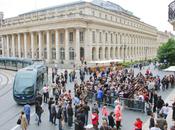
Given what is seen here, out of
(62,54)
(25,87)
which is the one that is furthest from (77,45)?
(25,87)

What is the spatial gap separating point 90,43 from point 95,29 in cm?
432

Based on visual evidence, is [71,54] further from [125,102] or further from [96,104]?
[96,104]

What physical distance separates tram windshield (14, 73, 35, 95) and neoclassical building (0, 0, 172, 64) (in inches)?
1468

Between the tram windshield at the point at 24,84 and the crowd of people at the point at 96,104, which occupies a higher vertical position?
the tram windshield at the point at 24,84

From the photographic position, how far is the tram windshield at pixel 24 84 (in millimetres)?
22078

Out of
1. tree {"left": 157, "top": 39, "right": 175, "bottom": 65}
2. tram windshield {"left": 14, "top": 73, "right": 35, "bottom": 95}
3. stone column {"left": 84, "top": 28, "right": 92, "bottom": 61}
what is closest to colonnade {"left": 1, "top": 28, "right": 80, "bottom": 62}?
stone column {"left": 84, "top": 28, "right": 92, "bottom": 61}

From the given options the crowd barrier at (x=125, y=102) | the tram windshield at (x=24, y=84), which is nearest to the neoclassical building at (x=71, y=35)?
the tram windshield at (x=24, y=84)

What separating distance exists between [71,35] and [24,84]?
4207 centimetres

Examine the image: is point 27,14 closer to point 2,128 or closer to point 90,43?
point 90,43

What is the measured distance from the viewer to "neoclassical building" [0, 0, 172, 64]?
61562 mm

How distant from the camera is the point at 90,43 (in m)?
61.9

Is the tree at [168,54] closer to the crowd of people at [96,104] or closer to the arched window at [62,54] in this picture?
the arched window at [62,54]

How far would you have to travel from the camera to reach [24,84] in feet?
73.6

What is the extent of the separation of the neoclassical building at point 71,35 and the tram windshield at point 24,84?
37289 millimetres
